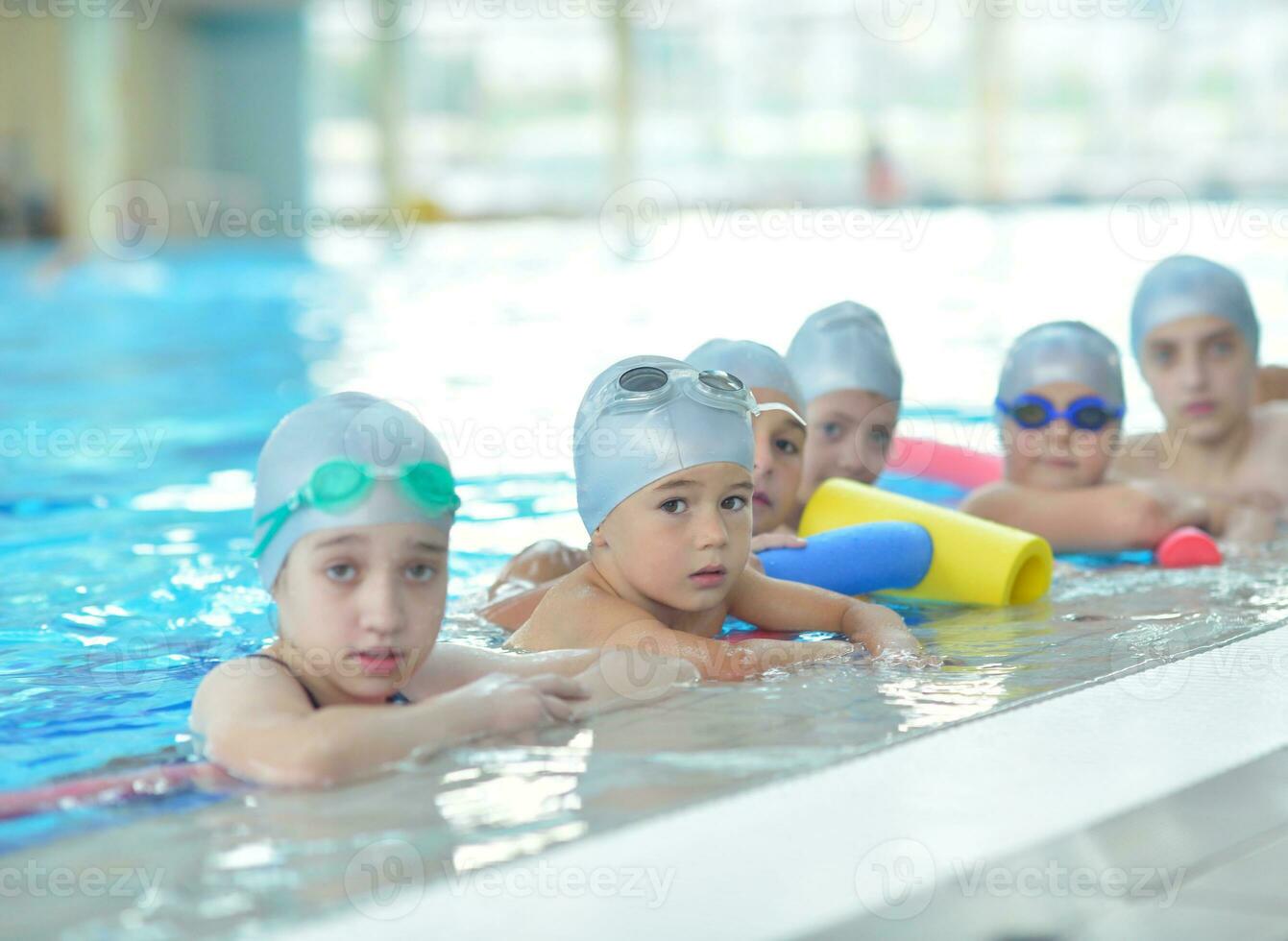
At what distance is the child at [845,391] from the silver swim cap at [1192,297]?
1.07 meters

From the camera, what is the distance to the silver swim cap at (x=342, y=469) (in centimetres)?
282

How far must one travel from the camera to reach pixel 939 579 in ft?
15.0

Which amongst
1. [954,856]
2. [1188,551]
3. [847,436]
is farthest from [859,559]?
[954,856]

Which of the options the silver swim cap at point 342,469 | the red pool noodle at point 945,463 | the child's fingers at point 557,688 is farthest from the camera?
the red pool noodle at point 945,463

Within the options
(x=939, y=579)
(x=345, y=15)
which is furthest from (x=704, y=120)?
(x=939, y=579)

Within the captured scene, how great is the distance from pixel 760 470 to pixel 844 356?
33.5 inches

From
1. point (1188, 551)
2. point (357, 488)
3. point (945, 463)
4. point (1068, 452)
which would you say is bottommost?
point (1188, 551)

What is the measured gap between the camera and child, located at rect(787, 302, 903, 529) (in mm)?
5156

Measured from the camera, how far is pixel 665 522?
3562 mm

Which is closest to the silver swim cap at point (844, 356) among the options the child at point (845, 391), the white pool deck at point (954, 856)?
the child at point (845, 391)

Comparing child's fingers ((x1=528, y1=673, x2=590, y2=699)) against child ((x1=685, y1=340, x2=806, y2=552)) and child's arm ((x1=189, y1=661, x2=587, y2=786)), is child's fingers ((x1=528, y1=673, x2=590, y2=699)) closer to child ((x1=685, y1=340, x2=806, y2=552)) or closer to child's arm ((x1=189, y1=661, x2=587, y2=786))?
child's arm ((x1=189, y1=661, x2=587, y2=786))

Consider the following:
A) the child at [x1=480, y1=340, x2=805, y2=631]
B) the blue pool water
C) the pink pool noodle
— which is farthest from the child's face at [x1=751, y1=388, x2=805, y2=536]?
the pink pool noodle

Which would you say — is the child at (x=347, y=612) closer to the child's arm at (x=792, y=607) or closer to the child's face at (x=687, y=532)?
the child's face at (x=687, y=532)

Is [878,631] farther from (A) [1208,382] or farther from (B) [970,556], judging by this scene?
(A) [1208,382]
